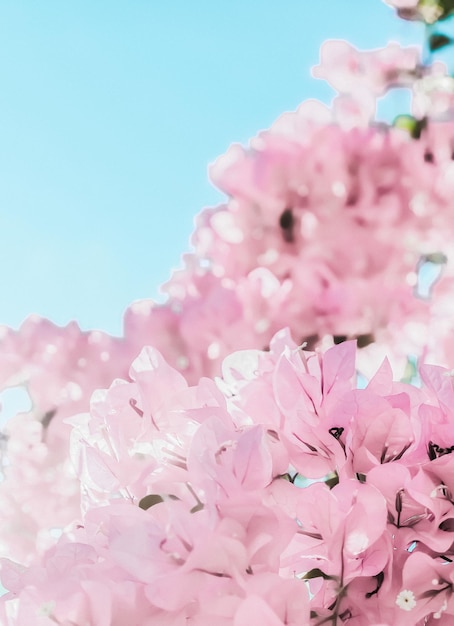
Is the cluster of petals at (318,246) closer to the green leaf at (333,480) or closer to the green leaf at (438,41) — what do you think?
the green leaf at (438,41)

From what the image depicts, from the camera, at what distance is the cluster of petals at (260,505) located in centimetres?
31

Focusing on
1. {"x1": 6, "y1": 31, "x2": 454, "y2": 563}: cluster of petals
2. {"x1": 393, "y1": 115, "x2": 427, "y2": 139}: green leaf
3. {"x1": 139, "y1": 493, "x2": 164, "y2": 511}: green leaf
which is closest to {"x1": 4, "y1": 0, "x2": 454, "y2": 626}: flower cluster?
{"x1": 139, "y1": 493, "x2": 164, "y2": 511}: green leaf

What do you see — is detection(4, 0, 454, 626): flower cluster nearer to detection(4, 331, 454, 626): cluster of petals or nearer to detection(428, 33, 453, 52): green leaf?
detection(4, 331, 454, 626): cluster of petals

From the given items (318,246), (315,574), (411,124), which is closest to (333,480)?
(315,574)

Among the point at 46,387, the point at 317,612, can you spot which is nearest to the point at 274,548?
the point at 317,612

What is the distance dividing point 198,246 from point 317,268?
173mm

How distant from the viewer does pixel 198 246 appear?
3.40ft

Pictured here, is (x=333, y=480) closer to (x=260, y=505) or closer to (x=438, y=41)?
(x=260, y=505)

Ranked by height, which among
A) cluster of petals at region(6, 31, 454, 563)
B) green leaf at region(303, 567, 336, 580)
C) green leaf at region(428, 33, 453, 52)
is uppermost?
green leaf at region(428, 33, 453, 52)

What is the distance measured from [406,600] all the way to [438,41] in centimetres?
78

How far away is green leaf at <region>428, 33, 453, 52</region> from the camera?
946mm

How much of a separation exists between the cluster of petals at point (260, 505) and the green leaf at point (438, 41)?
0.67 metres

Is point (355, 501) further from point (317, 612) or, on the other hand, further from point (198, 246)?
point (198, 246)

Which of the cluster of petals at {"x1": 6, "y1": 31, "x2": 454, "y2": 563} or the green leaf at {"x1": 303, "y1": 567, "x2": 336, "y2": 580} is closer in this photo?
the green leaf at {"x1": 303, "y1": 567, "x2": 336, "y2": 580}
